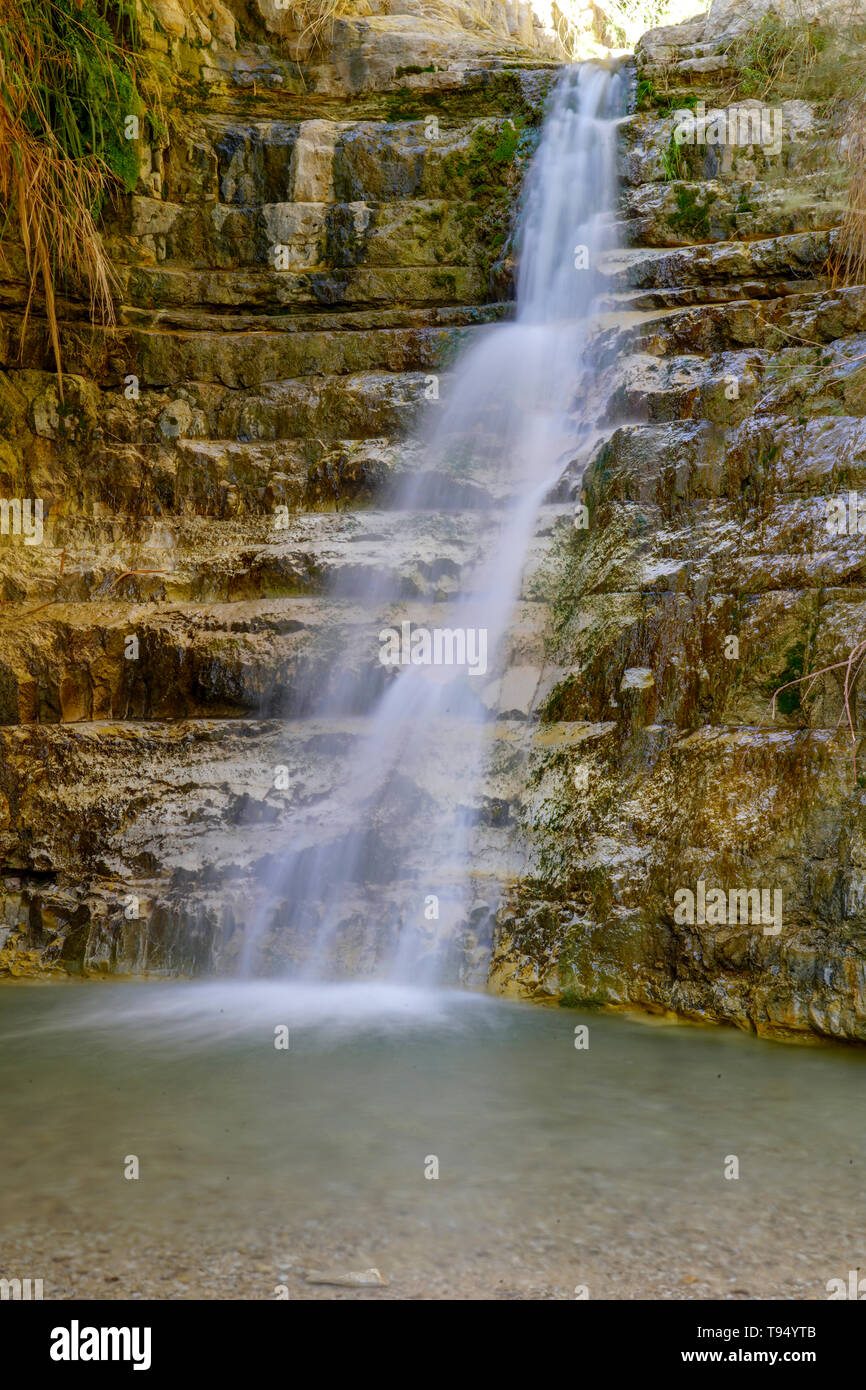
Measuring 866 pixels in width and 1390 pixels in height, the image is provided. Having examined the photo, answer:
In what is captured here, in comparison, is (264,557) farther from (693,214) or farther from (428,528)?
(693,214)

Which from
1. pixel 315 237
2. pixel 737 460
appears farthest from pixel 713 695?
pixel 315 237

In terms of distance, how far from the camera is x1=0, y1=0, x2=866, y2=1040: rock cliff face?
4664 mm

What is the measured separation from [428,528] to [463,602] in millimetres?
699

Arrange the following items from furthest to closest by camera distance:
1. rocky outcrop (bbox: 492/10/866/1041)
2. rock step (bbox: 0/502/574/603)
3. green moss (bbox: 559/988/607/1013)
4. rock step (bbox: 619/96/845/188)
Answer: rock step (bbox: 619/96/845/188), rock step (bbox: 0/502/574/603), green moss (bbox: 559/988/607/1013), rocky outcrop (bbox: 492/10/866/1041)

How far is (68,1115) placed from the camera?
11.1ft

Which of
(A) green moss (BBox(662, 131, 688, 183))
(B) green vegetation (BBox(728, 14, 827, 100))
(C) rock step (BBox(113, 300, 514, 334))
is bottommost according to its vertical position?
(C) rock step (BBox(113, 300, 514, 334))

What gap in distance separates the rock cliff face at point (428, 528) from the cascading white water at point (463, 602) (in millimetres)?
151

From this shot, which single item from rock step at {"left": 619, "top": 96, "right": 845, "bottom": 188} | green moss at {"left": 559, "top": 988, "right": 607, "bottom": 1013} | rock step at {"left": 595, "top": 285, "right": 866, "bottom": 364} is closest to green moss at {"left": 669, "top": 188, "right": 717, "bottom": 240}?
rock step at {"left": 619, "top": 96, "right": 845, "bottom": 188}

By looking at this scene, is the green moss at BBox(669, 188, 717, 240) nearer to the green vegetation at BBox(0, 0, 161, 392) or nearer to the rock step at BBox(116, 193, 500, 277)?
the rock step at BBox(116, 193, 500, 277)

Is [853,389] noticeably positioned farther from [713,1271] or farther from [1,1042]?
→ [1,1042]

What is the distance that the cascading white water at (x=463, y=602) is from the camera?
5.13 meters

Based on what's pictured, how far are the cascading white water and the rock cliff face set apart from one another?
15cm

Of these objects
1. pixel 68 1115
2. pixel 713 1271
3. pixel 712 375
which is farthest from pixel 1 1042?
pixel 712 375

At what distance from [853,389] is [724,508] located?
861 mm
